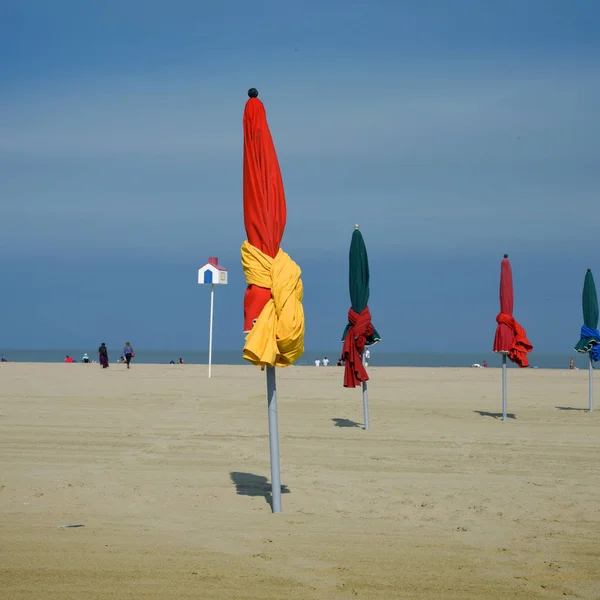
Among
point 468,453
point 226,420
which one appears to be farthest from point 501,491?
point 226,420

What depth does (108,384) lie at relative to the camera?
84.3 feet

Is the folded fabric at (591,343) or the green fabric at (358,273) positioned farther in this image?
the folded fabric at (591,343)

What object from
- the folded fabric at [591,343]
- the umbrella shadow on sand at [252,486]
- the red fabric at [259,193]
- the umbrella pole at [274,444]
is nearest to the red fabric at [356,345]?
the umbrella shadow on sand at [252,486]

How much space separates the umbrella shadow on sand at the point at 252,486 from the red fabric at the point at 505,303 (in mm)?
7887

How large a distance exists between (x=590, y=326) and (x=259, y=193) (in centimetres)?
1261

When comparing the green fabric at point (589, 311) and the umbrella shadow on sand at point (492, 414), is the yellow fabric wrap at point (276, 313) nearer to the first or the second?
the umbrella shadow on sand at point (492, 414)

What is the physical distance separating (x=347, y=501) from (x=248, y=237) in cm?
288

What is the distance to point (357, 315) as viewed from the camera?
14977 mm

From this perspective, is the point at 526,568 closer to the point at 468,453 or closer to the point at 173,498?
the point at 173,498

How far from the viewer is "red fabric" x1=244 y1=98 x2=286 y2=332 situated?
8078mm

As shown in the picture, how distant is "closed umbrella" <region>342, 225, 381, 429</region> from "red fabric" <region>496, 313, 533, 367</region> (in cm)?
318

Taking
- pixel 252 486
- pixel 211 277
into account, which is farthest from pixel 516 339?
pixel 211 277

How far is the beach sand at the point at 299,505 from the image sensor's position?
5961 mm

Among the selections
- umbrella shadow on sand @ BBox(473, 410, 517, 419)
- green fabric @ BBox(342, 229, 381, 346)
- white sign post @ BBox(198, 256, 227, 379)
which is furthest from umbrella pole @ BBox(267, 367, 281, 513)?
white sign post @ BBox(198, 256, 227, 379)
